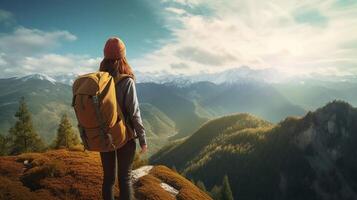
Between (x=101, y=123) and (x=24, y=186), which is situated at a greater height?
(x=101, y=123)

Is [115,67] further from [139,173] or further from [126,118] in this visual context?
[139,173]

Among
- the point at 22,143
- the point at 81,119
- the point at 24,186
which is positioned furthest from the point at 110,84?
the point at 22,143

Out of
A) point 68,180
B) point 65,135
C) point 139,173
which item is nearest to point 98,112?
point 68,180

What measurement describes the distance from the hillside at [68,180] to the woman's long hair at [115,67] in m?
6.90

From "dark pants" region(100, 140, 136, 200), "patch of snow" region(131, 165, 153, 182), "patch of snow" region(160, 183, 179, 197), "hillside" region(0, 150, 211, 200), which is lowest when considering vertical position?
"patch of snow" region(160, 183, 179, 197)

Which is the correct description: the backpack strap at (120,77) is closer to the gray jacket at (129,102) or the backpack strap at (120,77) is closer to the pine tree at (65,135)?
the gray jacket at (129,102)

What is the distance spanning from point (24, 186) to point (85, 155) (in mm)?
5418

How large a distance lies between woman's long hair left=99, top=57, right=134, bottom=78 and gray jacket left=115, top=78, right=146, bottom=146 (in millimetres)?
398

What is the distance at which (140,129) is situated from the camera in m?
8.62

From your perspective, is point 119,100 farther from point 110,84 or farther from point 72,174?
point 72,174

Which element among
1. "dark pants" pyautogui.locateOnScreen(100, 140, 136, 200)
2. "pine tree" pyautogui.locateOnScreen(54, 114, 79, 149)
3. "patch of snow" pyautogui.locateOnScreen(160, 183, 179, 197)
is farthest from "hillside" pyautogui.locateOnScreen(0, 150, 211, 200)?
"pine tree" pyautogui.locateOnScreen(54, 114, 79, 149)

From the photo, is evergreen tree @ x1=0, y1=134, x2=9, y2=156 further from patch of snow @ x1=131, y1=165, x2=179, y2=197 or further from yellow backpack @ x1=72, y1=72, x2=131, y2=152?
yellow backpack @ x1=72, y1=72, x2=131, y2=152

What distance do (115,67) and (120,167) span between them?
2.60 m

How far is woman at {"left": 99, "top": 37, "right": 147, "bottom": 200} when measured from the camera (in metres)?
8.61
